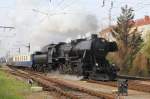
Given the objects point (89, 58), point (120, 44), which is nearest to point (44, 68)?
point (89, 58)

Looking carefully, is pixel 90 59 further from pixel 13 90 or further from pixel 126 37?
pixel 126 37

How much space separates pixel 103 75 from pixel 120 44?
3111 centimetres

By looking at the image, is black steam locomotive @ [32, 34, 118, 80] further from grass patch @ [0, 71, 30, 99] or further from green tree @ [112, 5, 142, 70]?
green tree @ [112, 5, 142, 70]

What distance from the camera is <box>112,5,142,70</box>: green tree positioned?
55.8m

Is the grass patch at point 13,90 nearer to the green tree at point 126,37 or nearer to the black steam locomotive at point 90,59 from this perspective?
the black steam locomotive at point 90,59

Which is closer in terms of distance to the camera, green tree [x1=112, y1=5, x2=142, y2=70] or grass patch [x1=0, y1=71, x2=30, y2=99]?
grass patch [x1=0, y1=71, x2=30, y2=99]

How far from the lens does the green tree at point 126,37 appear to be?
55812mm

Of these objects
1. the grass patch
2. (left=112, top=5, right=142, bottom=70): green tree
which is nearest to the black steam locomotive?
the grass patch

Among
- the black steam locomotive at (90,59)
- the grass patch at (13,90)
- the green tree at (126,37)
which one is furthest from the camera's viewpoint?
the green tree at (126,37)

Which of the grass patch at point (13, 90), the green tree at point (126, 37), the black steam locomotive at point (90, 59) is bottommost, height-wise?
the grass patch at point (13, 90)

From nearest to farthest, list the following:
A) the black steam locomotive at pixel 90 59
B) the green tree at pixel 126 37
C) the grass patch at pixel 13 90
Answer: the grass patch at pixel 13 90
the black steam locomotive at pixel 90 59
the green tree at pixel 126 37

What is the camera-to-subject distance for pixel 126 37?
65.4m

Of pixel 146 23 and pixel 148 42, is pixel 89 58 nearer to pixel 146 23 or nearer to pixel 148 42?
pixel 148 42

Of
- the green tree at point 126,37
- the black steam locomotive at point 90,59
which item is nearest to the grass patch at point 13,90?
the black steam locomotive at point 90,59
